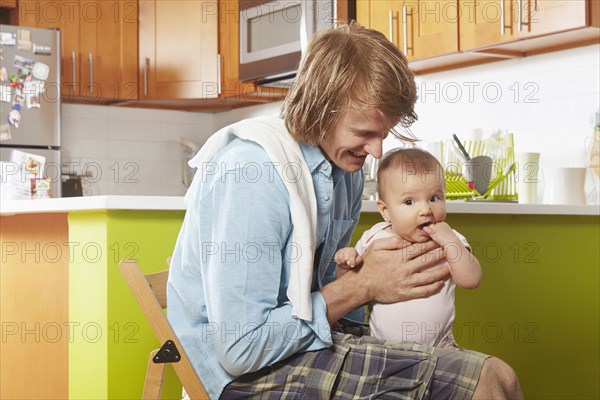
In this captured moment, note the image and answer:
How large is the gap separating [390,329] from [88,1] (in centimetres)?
312

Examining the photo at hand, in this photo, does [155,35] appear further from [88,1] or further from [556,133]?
[556,133]

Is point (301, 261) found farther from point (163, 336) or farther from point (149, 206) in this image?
point (149, 206)

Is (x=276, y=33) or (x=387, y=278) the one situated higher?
(x=276, y=33)

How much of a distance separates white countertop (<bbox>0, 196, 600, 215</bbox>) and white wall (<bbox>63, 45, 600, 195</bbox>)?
0.59 meters

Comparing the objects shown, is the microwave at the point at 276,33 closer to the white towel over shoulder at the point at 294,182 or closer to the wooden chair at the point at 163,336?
the white towel over shoulder at the point at 294,182

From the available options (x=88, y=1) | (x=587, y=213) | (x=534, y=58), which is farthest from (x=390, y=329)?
(x=88, y=1)

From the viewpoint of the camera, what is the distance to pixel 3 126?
388cm

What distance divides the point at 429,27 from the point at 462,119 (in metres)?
0.46

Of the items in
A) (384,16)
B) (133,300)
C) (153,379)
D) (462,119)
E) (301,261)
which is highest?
(384,16)

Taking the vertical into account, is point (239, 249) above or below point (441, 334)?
above

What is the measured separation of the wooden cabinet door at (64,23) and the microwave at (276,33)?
0.83 m

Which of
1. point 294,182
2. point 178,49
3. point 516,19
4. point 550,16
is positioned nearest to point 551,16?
point 550,16

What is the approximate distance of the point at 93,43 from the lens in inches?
164

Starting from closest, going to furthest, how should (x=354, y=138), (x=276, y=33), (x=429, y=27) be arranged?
(x=354, y=138), (x=429, y=27), (x=276, y=33)
